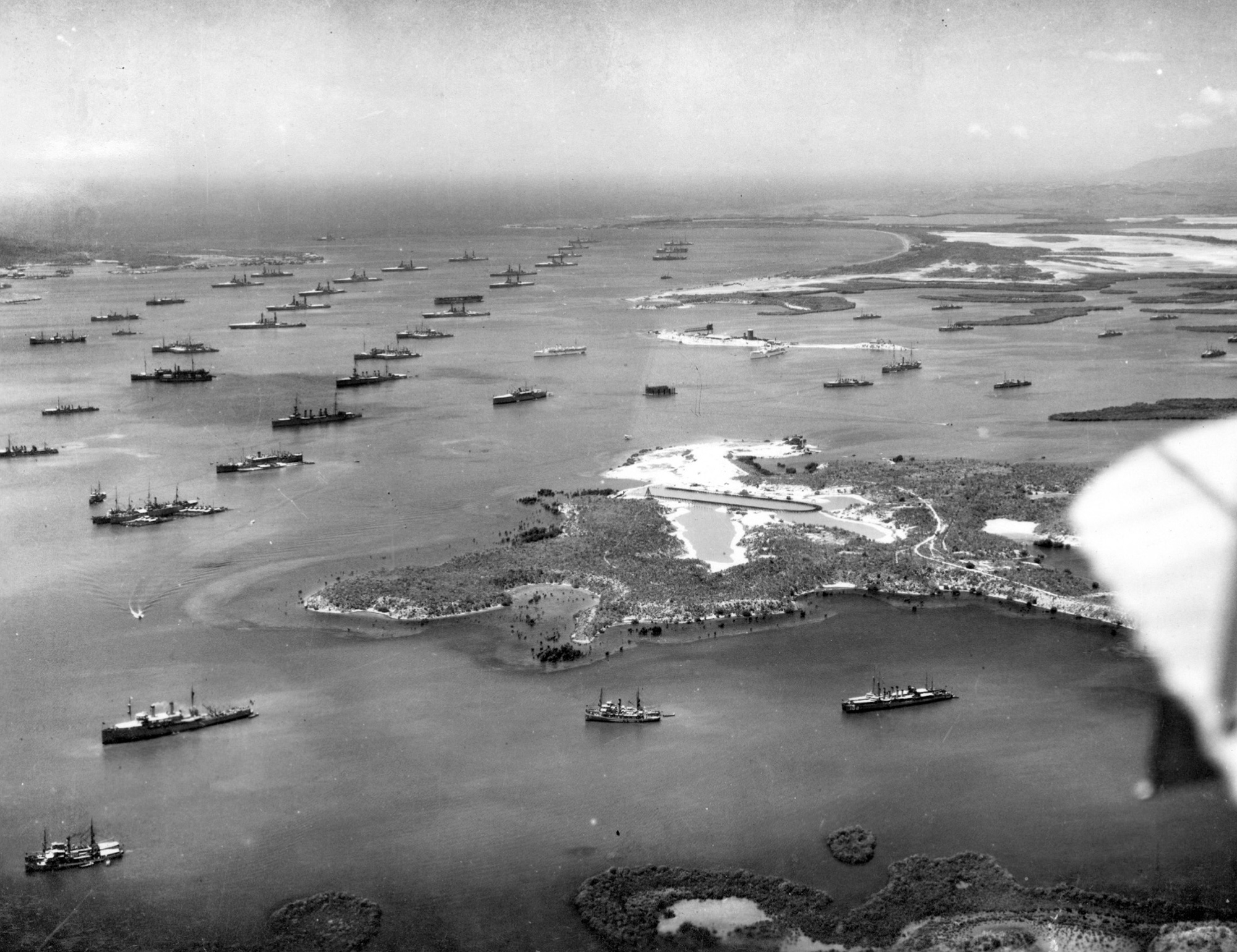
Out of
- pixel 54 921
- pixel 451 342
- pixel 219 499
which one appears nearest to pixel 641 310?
pixel 451 342

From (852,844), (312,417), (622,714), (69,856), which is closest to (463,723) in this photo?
(622,714)

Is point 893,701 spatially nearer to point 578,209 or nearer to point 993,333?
point 993,333

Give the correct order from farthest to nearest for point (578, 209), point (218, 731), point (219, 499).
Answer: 1. point (578, 209)
2. point (219, 499)
3. point (218, 731)

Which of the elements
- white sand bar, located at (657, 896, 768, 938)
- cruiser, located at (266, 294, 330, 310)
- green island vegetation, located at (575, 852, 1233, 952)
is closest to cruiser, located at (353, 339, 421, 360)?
cruiser, located at (266, 294, 330, 310)

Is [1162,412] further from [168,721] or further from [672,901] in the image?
[168,721]

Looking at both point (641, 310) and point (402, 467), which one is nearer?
point (402, 467)

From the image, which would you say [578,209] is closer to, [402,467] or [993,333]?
[993,333]

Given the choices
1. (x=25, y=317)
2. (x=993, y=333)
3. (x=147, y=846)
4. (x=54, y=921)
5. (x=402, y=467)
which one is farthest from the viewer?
(x=25, y=317)
